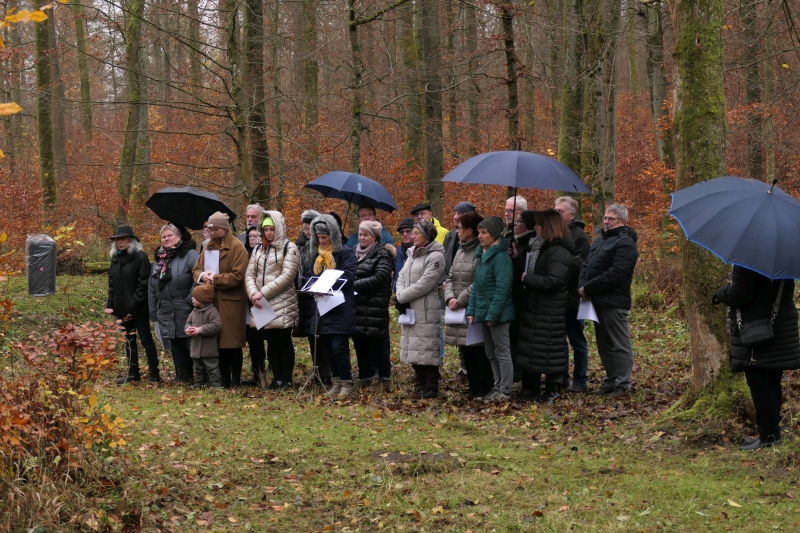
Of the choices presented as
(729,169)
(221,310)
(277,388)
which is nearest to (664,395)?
(277,388)

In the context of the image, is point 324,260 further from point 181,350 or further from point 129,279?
point 129,279

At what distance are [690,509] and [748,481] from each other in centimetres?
77

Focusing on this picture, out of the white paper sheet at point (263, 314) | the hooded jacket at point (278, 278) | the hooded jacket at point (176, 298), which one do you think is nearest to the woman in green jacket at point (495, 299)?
the hooded jacket at point (278, 278)

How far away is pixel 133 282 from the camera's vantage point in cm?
1067

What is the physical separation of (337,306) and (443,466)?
348 cm

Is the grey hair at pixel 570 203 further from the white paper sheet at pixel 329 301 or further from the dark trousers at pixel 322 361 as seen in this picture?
the dark trousers at pixel 322 361

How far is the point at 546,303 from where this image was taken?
348 inches

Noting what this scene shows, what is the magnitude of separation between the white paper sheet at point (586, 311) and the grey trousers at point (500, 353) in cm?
81

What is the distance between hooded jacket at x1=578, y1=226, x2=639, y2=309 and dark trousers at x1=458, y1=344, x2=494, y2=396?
54.9 inches

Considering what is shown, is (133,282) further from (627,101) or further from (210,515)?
(627,101)

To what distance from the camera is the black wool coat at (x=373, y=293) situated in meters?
9.65

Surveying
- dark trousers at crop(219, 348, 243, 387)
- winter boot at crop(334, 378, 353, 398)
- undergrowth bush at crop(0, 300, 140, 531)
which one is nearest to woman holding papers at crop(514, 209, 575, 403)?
winter boot at crop(334, 378, 353, 398)

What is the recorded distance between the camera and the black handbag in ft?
20.8

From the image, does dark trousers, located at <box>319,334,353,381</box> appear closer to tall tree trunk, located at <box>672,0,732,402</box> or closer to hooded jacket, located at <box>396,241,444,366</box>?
hooded jacket, located at <box>396,241,444,366</box>
